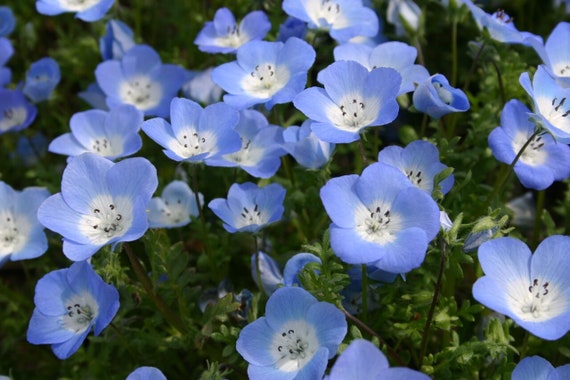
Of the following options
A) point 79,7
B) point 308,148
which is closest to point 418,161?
point 308,148

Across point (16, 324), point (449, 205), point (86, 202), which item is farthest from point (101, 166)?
point (449, 205)

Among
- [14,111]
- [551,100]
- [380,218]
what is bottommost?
[14,111]

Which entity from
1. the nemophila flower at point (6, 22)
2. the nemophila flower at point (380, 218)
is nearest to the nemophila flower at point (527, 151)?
the nemophila flower at point (380, 218)

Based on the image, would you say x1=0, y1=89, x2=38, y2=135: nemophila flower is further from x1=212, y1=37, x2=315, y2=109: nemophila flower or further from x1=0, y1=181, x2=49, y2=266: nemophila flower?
x1=212, y1=37, x2=315, y2=109: nemophila flower

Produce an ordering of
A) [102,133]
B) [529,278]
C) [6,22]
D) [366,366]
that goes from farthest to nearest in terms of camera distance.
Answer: [6,22]
[102,133]
[529,278]
[366,366]

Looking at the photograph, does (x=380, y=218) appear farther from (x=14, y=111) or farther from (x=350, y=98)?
(x=14, y=111)

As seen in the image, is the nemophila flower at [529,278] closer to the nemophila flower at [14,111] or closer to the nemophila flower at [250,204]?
the nemophila flower at [250,204]

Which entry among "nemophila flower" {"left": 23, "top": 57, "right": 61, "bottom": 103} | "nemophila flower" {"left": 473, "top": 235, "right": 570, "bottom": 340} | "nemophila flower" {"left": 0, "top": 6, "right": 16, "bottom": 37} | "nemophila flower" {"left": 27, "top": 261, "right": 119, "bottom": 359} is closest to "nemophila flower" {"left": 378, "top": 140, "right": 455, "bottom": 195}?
"nemophila flower" {"left": 473, "top": 235, "right": 570, "bottom": 340}

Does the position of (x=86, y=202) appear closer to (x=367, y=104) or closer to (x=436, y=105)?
(x=367, y=104)
